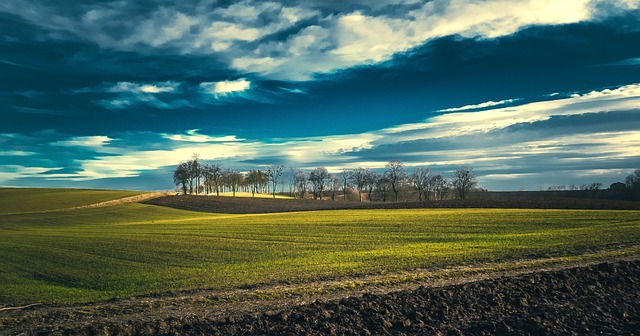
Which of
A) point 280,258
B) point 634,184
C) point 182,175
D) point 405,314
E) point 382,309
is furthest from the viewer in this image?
point 182,175

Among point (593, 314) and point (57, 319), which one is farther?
point (57, 319)

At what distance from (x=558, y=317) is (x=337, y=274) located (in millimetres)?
8330

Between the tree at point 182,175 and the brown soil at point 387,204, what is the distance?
15.3 metres

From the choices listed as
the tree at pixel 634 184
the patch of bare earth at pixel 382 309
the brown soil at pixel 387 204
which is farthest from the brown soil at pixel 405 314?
the tree at pixel 634 184

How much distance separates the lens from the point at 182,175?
11344 cm

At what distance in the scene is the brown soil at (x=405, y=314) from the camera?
1016cm

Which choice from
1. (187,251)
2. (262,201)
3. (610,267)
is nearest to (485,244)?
(610,267)

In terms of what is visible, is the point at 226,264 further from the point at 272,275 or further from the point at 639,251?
the point at 639,251

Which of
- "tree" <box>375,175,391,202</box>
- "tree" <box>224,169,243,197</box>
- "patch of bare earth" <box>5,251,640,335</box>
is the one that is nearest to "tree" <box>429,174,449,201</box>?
"tree" <box>375,175,391,202</box>

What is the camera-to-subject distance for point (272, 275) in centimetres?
1789

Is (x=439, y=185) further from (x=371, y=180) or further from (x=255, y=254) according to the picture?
(x=255, y=254)

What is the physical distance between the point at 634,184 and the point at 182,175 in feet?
311

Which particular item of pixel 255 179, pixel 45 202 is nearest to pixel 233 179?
pixel 255 179

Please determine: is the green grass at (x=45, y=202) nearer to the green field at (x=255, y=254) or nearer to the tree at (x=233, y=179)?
the tree at (x=233, y=179)
